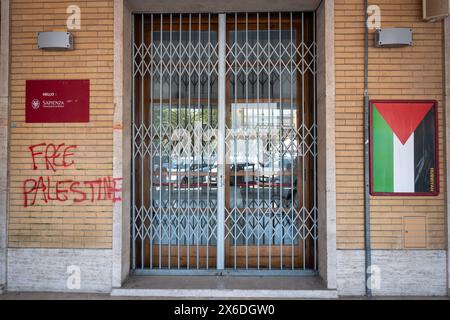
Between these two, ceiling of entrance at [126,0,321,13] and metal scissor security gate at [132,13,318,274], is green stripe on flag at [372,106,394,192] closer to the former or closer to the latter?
metal scissor security gate at [132,13,318,274]

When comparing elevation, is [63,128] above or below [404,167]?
above

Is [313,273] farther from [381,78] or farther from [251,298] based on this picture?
[381,78]

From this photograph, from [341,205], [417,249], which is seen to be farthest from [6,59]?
[417,249]

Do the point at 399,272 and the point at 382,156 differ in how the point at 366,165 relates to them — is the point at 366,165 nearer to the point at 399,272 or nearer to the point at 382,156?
the point at 382,156

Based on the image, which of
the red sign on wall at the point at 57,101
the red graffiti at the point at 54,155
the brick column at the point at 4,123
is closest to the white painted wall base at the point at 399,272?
the red graffiti at the point at 54,155

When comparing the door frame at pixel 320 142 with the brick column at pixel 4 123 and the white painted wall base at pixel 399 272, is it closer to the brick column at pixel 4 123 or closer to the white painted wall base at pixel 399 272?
the white painted wall base at pixel 399 272

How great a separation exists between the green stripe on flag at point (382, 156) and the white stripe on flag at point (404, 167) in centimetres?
6

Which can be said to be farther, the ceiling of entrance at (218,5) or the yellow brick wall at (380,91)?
the ceiling of entrance at (218,5)

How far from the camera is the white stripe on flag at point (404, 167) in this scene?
4121 mm

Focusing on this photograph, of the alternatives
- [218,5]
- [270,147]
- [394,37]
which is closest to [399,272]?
[270,147]

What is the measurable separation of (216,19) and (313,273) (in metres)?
3.72

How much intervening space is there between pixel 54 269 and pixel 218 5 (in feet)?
12.9

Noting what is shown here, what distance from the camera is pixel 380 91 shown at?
4160 millimetres

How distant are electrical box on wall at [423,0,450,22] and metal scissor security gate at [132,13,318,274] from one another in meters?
1.34
